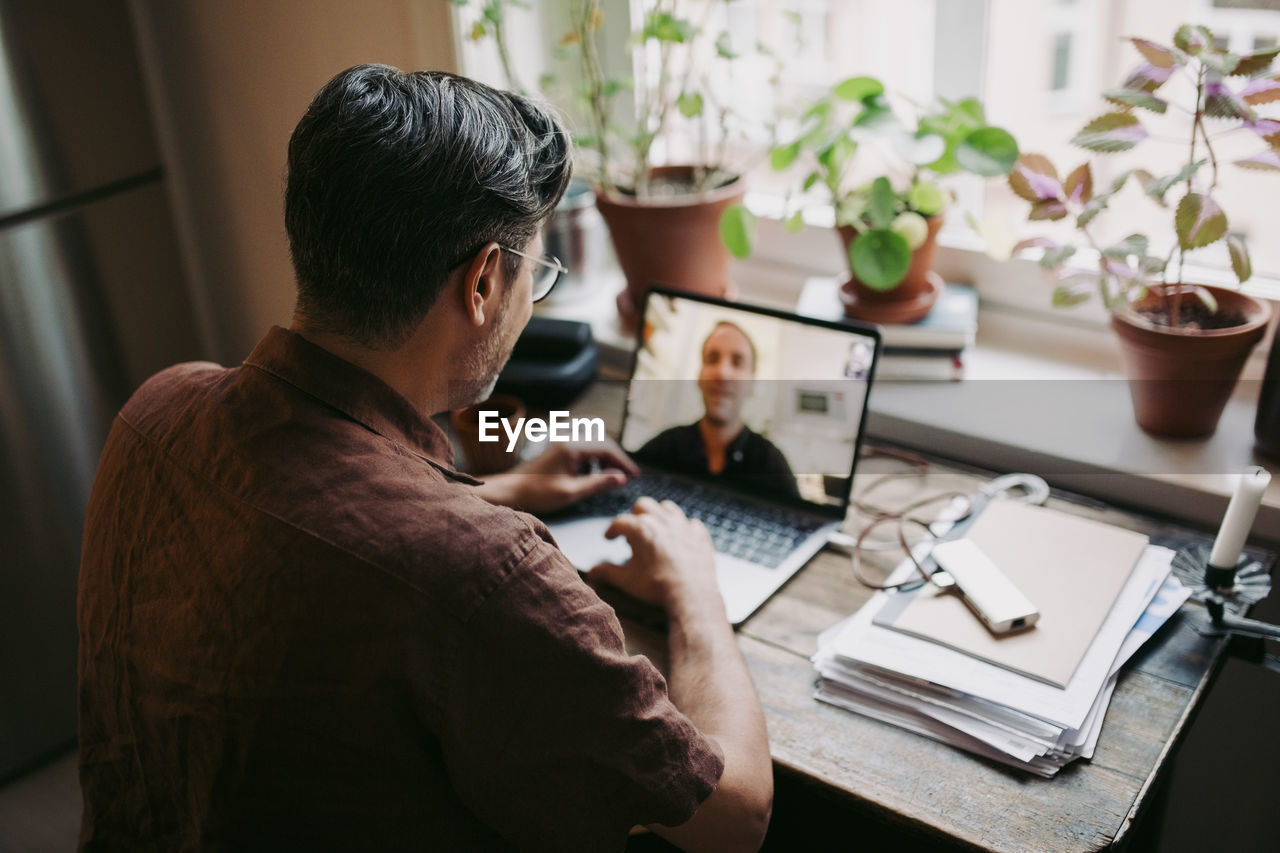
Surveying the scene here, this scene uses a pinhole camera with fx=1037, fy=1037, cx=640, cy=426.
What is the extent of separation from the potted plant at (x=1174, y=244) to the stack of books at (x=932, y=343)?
162mm

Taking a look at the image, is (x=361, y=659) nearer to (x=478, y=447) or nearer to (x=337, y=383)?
(x=337, y=383)

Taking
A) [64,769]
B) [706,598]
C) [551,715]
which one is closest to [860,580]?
[706,598]

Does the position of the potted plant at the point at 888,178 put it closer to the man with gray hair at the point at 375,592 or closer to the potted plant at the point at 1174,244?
the potted plant at the point at 1174,244

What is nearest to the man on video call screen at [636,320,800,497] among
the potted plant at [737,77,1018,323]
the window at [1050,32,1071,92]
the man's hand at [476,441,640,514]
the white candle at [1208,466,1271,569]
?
the man's hand at [476,441,640,514]

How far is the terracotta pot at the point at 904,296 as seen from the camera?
1.47 meters

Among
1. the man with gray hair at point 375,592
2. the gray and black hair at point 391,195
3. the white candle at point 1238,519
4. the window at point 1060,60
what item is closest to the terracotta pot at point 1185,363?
the white candle at point 1238,519

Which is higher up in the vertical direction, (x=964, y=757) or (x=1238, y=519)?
(x=1238, y=519)

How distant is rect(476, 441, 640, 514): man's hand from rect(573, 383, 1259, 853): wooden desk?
0.79 ft

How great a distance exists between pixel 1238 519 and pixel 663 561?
1.97 ft

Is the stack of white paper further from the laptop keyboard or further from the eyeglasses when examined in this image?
A: the eyeglasses

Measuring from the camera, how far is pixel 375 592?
2.38 feet

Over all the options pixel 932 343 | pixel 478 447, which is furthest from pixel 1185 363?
pixel 478 447

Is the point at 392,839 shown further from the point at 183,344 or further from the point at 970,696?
the point at 183,344

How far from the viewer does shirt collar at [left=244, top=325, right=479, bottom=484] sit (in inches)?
32.9
